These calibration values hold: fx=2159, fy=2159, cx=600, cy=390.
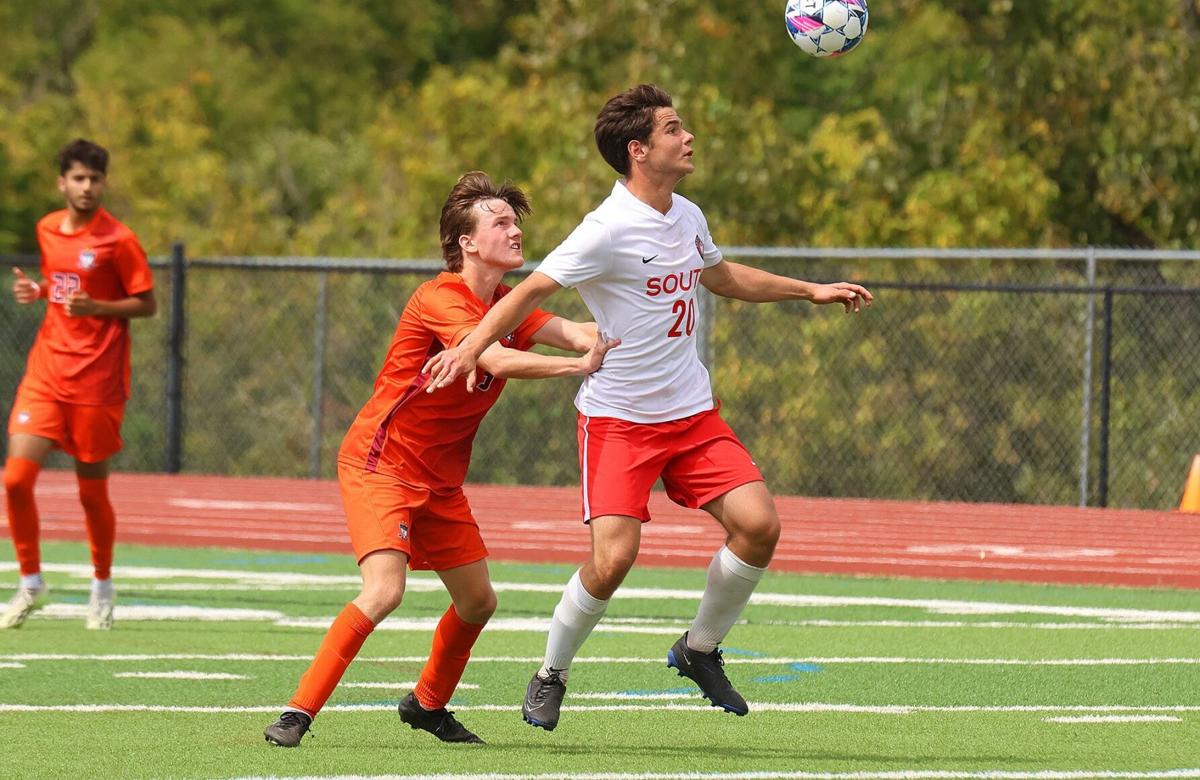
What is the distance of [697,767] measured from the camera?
6.38 m

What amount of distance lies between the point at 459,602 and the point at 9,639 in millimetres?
3401

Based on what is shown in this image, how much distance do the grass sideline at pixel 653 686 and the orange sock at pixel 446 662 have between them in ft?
0.58

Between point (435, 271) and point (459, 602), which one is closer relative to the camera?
point (459, 602)

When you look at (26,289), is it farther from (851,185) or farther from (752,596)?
(851,185)

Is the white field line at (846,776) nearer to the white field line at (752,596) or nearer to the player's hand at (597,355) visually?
the player's hand at (597,355)

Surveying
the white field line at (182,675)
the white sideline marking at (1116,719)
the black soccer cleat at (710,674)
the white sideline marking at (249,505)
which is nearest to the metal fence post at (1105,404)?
the white sideline marking at (249,505)

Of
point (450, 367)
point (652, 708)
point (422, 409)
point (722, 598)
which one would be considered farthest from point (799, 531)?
point (450, 367)

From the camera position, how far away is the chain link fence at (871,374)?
1752 cm

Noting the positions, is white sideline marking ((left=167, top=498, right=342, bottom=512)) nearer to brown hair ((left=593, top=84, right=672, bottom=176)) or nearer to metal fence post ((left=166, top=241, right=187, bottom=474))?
metal fence post ((left=166, top=241, right=187, bottom=474))

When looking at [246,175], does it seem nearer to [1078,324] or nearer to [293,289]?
[293,289]

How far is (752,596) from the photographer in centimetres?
1215

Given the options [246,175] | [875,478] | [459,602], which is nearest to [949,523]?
[875,478]

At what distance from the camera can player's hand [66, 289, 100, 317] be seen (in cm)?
1020

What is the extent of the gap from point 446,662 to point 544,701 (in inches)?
13.6
